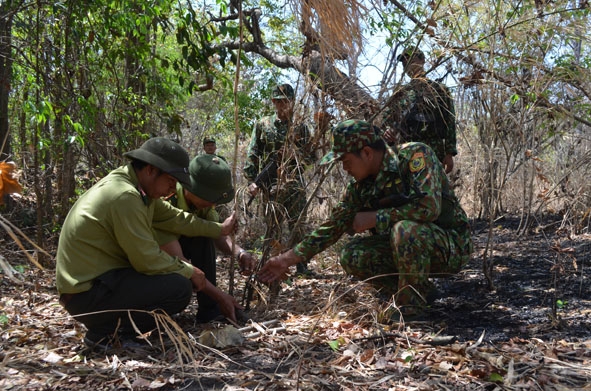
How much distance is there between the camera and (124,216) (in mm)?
2574

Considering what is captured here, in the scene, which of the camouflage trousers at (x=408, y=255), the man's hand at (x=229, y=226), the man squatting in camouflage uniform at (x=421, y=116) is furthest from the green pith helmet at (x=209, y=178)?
the man squatting in camouflage uniform at (x=421, y=116)

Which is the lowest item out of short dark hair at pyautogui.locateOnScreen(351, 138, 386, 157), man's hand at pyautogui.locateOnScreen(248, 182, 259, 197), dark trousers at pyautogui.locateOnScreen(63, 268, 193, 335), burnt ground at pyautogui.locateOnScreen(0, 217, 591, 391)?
burnt ground at pyautogui.locateOnScreen(0, 217, 591, 391)

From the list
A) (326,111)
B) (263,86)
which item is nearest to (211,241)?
(326,111)

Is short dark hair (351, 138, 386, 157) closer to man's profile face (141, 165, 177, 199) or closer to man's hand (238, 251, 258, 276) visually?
man's hand (238, 251, 258, 276)

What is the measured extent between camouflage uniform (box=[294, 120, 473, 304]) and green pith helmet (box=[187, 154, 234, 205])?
58 cm

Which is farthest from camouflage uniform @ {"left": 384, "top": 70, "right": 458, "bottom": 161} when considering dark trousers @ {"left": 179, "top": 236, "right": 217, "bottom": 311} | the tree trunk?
the tree trunk

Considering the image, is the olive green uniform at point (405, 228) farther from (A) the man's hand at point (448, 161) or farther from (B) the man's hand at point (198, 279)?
(A) the man's hand at point (448, 161)

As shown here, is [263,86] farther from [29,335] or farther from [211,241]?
[29,335]

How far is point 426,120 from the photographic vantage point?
4.23 m

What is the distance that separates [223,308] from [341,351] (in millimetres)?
822

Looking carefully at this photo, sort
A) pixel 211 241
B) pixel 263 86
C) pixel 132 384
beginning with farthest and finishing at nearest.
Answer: pixel 263 86
pixel 211 241
pixel 132 384

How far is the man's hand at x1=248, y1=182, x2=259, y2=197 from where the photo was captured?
3.56m

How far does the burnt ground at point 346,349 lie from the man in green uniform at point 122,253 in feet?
0.63

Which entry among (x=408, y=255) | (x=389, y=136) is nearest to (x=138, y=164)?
(x=408, y=255)
